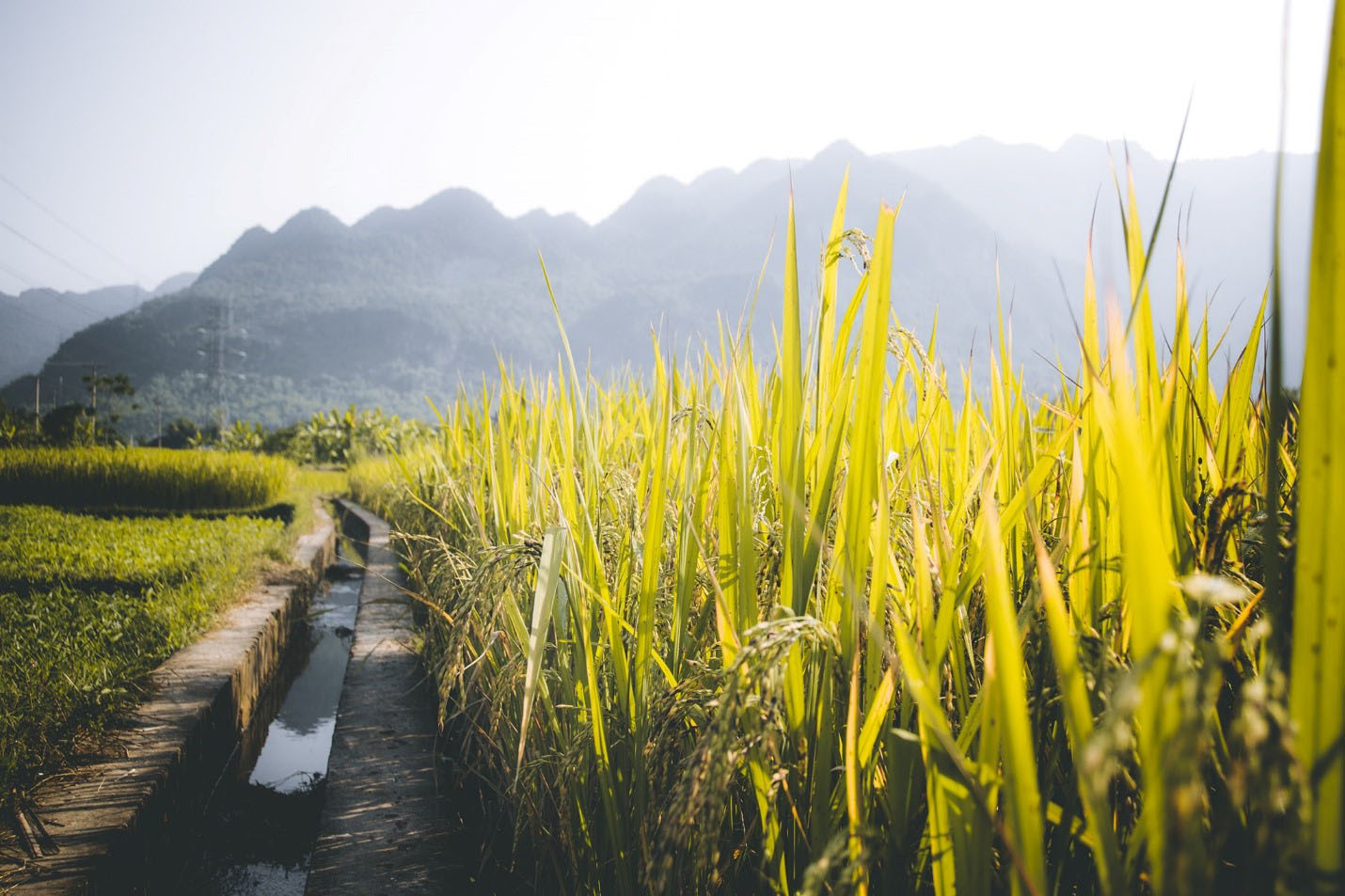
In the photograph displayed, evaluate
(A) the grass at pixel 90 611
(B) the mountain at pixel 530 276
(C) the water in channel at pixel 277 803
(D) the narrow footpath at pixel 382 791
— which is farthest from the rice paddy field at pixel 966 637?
(B) the mountain at pixel 530 276

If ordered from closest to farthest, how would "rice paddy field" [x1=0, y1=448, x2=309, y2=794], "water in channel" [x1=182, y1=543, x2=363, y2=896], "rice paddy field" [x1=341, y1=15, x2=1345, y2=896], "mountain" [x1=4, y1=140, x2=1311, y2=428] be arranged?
"rice paddy field" [x1=341, y1=15, x2=1345, y2=896]
"water in channel" [x1=182, y1=543, x2=363, y2=896]
"rice paddy field" [x1=0, y1=448, x2=309, y2=794]
"mountain" [x1=4, y1=140, x2=1311, y2=428]

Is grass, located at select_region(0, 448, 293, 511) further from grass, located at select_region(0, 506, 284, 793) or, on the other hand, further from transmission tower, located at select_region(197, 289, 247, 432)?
transmission tower, located at select_region(197, 289, 247, 432)

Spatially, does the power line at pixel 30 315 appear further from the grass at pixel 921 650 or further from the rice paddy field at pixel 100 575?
the grass at pixel 921 650

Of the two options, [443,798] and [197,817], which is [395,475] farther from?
[443,798]

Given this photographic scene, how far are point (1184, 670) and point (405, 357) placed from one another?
363 ft

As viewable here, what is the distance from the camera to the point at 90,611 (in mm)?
3383

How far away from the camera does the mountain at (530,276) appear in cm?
8200

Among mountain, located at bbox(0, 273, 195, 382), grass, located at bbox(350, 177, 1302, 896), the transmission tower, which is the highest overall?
mountain, located at bbox(0, 273, 195, 382)

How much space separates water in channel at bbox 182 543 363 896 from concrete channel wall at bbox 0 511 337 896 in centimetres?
8

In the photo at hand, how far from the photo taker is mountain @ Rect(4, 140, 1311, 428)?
82000 mm

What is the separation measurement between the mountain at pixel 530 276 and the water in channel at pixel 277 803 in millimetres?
64636

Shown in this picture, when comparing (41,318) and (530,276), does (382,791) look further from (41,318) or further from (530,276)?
(41,318)

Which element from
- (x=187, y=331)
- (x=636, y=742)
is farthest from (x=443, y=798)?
(x=187, y=331)

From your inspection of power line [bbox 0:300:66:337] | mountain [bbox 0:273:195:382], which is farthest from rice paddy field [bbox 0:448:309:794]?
power line [bbox 0:300:66:337]
